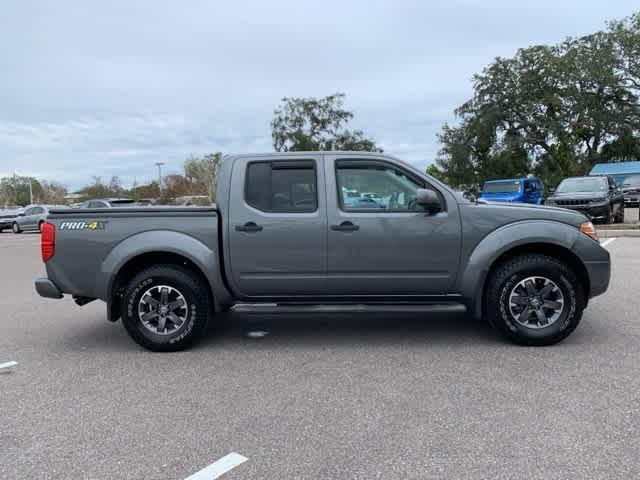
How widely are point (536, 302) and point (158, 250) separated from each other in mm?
3507

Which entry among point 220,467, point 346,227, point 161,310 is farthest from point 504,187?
point 220,467

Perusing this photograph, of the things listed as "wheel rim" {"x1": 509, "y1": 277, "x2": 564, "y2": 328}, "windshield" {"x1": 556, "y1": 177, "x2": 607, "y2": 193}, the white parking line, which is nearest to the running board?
"wheel rim" {"x1": 509, "y1": 277, "x2": 564, "y2": 328}

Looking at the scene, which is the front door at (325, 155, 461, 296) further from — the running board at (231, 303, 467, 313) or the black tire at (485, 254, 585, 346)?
the black tire at (485, 254, 585, 346)

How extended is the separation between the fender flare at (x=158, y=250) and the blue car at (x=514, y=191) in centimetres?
1838

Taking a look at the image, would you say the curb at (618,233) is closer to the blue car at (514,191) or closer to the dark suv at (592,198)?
the dark suv at (592,198)

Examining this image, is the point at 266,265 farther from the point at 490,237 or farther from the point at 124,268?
the point at 490,237

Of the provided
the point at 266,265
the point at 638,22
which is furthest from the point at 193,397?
the point at 638,22

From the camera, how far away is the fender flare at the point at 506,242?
15.3 feet

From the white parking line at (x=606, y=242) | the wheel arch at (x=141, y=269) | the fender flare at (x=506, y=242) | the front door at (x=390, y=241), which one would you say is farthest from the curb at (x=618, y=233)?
the wheel arch at (x=141, y=269)

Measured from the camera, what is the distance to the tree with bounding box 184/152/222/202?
57.9 metres

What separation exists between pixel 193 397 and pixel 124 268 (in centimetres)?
171

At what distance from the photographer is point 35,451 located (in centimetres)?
297

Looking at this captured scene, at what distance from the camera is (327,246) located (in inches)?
187

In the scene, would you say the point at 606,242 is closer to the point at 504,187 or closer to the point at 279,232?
the point at 504,187
